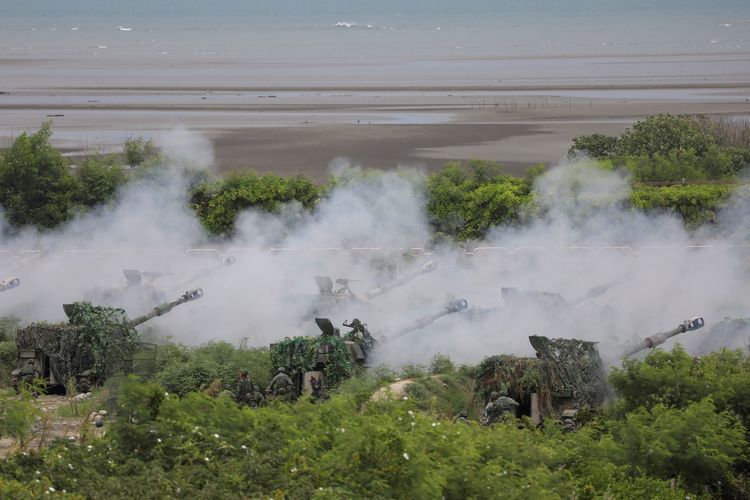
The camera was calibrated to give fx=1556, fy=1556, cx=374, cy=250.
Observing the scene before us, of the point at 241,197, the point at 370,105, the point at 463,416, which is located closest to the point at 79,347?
the point at 463,416

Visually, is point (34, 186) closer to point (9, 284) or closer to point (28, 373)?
point (9, 284)

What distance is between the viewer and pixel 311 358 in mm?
31547

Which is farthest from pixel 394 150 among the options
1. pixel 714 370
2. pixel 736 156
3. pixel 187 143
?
pixel 714 370

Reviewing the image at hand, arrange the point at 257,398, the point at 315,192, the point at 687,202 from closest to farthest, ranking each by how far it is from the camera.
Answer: the point at 257,398 < the point at 687,202 < the point at 315,192

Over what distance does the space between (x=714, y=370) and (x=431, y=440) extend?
21.4 feet

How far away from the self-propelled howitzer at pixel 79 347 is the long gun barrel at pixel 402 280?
20.9 feet

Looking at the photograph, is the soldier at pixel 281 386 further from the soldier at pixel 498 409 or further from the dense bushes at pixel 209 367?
the soldier at pixel 498 409

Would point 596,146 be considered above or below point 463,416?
below

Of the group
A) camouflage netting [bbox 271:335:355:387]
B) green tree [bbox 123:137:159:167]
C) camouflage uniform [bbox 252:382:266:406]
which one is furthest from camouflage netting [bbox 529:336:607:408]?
green tree [bbox 123:137:159:167]

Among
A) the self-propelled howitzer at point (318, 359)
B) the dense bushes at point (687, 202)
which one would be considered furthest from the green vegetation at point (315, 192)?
the self-propelled howitzer at point (318, 359)

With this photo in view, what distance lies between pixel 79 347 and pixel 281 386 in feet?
19.7

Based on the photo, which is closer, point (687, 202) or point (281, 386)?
point (281, 386)

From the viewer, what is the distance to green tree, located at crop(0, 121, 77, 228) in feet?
161

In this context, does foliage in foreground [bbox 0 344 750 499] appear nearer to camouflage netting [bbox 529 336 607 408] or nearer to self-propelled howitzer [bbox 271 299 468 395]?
camouflage netting [bbox 529 336 607 408]
